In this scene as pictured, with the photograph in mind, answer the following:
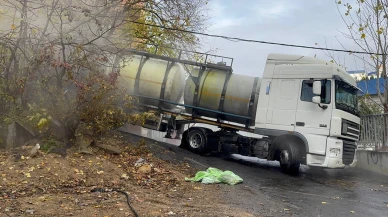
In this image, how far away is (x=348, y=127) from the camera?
1140 cm

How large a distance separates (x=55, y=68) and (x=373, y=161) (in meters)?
10.5

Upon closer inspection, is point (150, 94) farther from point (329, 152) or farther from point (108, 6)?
point (329, 152)

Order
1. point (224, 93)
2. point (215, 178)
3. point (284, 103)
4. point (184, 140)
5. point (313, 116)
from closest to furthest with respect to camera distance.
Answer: point (215, 178)
point (313, 116)
point (284, 103)
point (224, 93)
point (184, 140)

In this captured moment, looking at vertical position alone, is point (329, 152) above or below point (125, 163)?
above

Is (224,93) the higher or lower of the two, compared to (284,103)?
higher

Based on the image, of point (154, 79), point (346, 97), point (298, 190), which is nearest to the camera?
point (298, 190)

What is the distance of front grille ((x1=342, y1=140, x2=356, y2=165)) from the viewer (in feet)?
37.2

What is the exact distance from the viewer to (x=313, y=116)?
11.3 metres

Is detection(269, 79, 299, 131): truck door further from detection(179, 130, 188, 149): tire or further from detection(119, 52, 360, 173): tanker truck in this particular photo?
detection(179, 130, 188, 149): tire

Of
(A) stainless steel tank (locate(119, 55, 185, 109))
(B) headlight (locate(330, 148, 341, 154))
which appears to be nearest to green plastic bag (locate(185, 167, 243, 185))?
(B) headlight (locate(330, 148, 341, 154))

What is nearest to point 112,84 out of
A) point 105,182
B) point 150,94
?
point 105,182

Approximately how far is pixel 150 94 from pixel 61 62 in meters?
4.78

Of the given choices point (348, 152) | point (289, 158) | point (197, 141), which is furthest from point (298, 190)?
point (197, 141)

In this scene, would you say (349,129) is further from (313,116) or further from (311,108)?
(311,108)
